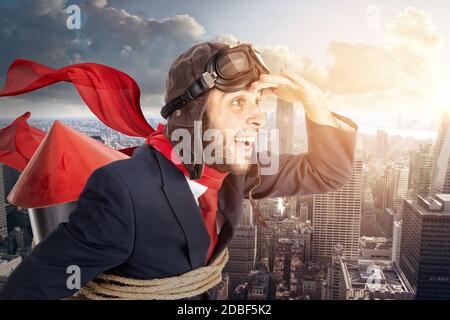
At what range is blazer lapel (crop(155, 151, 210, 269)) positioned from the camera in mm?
1086

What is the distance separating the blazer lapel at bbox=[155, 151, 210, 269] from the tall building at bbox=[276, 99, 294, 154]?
48 centimetres

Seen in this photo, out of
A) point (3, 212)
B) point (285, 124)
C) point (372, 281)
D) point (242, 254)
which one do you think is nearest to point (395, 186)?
point (372, 281)

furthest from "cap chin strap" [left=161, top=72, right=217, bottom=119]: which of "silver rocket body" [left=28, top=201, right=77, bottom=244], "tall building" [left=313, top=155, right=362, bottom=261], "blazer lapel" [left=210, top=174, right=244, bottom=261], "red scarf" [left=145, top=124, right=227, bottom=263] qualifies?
"tall building" [left=313, top=155, right=362, bottom=261]

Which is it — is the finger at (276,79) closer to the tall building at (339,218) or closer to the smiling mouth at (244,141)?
the smiling mouth at (244,141)

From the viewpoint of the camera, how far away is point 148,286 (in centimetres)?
113

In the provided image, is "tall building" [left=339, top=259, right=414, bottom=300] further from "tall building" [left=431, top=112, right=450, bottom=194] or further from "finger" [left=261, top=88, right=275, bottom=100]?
"finger" [left=261, top=88, right=275, bottom=100]

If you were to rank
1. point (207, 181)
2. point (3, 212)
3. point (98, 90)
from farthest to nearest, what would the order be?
point (3, 212), point (98, 90), point (207, 181)

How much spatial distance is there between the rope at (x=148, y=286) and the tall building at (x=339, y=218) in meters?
0.58

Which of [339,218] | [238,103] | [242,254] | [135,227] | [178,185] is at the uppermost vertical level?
[238,103]

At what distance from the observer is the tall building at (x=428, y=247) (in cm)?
159

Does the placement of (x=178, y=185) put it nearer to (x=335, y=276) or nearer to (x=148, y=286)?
(x=148, y=286)

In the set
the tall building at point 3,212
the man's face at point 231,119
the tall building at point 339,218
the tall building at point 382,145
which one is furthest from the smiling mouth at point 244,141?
the tall building at point 3,212

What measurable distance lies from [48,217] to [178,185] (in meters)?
0.47
